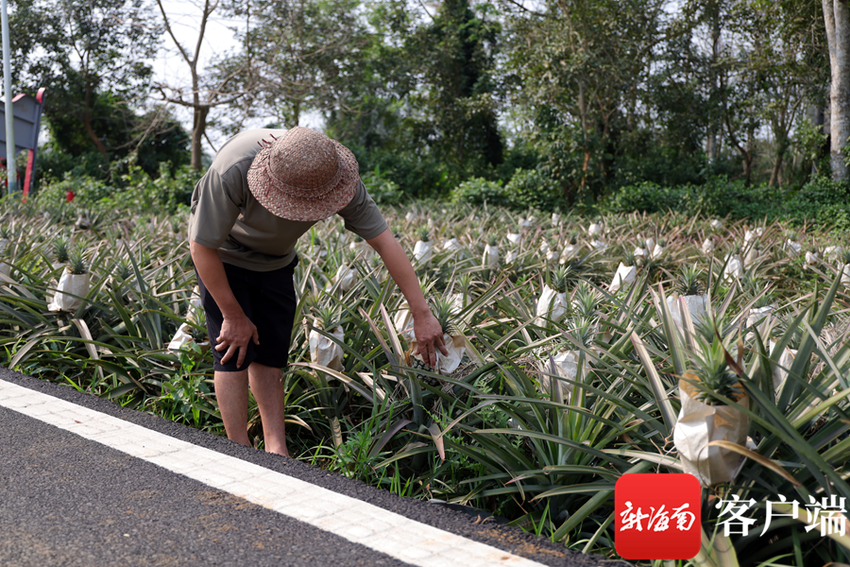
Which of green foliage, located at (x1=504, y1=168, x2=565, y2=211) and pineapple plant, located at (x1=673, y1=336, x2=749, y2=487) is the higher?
green foliage, located at (x1=504, y1=168, x2=565, y2=211)

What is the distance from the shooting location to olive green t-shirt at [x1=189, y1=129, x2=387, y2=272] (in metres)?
2.25

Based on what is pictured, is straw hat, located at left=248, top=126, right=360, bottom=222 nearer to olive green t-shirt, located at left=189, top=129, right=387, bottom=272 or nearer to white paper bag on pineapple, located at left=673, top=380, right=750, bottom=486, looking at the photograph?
olive green t-shirt, located at left=189, top=129, right=387, bottom=272

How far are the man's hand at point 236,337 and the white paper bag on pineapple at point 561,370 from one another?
1.14 m

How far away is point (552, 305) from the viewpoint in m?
3.03

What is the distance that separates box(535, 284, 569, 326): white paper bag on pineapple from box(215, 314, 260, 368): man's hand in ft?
4.38

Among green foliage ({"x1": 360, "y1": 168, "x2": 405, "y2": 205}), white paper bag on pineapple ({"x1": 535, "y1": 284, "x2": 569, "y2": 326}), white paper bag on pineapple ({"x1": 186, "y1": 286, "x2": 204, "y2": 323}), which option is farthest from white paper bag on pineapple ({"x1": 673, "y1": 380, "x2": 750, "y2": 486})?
green foliage ({"x1": 360, "y1": 168, "x2": 405, "y2": 205})

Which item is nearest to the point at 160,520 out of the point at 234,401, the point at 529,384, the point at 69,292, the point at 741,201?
→ the point at 234,401

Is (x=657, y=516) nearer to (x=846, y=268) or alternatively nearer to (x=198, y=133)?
(x=846, y=268)

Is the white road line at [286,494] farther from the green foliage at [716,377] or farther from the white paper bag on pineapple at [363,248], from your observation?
the white paper bag on pineapple at [363,248]

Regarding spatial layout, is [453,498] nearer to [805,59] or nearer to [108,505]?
[108,505]

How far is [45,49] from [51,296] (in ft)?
87.1

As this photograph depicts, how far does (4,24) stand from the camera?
39.8 ft

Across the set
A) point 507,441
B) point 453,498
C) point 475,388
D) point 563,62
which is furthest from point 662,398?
point 563,62

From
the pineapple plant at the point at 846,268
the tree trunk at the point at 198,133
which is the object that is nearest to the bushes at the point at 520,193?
the tree trunk at the point at 198,133
